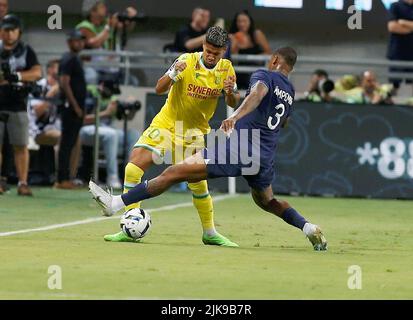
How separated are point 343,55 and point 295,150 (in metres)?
4.40

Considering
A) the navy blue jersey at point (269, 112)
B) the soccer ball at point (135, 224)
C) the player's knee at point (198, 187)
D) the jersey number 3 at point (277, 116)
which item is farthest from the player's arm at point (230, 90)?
the soccer ball at point (135, 224)

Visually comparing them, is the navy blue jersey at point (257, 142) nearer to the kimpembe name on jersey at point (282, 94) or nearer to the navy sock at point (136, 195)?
the kimpembe name on jersey at point (282, 94)

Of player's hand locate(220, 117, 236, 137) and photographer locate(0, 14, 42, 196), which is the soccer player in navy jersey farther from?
photographer locate(0, 14, 42, 196)

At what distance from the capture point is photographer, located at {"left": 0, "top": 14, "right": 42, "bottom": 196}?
18953 millimetres

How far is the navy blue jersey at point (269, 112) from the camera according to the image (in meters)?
12.2

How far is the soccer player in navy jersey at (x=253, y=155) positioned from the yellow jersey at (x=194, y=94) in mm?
785

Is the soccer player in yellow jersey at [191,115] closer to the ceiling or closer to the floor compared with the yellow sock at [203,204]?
closer to the ceiling

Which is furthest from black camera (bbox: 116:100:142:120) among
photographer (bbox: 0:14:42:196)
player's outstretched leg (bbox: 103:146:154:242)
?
player's outstretched leg (bbox: 103:146:154:242)

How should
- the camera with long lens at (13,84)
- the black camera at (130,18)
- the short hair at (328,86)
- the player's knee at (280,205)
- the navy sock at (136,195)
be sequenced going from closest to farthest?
the navy sock at (136,195), the player's knee at (280,205), the camera with long lens at (13,84), the short hair at (328,86), the black camera at (130,18)

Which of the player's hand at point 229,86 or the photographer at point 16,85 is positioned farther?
the photographer at point 16,85

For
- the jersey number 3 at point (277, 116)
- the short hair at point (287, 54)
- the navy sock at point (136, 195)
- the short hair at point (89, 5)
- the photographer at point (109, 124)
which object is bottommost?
the photographer at point (109, 124)

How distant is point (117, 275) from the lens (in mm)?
9602

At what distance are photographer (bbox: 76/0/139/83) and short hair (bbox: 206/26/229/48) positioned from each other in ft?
33.6

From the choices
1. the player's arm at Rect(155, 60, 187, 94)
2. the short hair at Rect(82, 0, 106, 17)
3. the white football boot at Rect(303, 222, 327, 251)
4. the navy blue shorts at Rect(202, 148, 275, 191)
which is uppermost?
the player's arm at Rect(155, 60, 187, 94)
